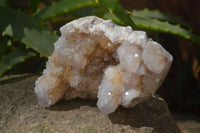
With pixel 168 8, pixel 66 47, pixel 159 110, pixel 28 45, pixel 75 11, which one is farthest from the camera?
pixel 168 8

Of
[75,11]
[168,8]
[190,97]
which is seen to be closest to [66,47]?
[75,11]

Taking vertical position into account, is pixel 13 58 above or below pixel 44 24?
below

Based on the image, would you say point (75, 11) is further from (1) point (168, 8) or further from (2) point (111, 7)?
(1) point (168, 8)

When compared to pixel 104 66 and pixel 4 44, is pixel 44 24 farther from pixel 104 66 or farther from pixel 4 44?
pixel 104 66

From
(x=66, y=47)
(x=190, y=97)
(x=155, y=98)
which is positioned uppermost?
(x=66, y=47)

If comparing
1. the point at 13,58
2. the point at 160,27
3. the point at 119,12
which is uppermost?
the point at 119,12

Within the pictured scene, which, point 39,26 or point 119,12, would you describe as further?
point 39,26

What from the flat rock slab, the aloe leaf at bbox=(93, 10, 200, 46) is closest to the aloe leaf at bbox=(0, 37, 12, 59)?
the flat rock slab

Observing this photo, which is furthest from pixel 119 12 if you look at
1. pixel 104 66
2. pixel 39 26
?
pixel 39 26
